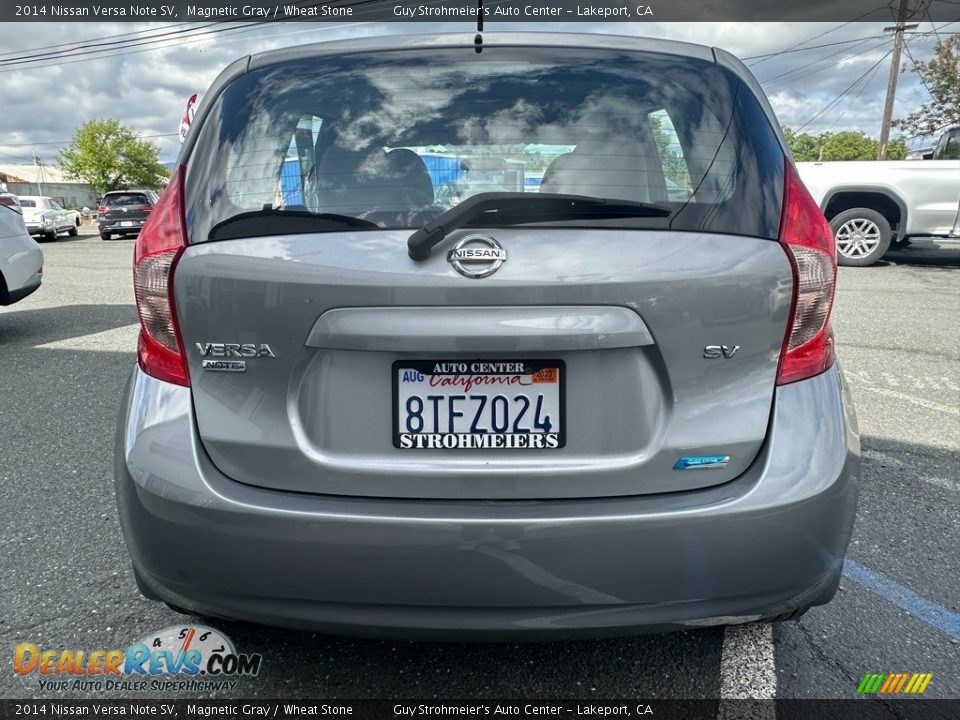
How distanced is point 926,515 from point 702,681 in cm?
165

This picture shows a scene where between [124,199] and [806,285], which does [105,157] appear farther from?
[806,285]

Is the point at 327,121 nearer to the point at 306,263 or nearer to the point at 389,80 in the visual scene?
the point at 389,80

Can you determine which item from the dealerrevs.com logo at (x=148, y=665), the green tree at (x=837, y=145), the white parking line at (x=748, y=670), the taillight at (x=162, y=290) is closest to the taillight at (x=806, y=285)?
the white parking line at (x=748, y=670)

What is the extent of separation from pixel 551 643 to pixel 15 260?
21.3 feet

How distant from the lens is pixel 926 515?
10.2 feet

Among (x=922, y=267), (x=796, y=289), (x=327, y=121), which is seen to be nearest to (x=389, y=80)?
(x=327, y=121)

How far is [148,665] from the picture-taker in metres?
2.13

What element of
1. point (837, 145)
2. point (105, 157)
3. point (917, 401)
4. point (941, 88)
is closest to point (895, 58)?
point (941, 88)

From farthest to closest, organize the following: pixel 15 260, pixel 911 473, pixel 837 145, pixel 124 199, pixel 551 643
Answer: pixel 837 145
pixel 124 199
pixel 15 260
pixel 911 473
pixel 551 643

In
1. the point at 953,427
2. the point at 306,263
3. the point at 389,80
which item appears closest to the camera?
the point at 306,263

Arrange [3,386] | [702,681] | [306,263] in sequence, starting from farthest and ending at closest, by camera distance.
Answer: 1. [3,386]
2. [702,681]
3. [306,263]

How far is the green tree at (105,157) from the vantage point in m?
59.4

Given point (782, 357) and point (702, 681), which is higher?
point (782, 357)

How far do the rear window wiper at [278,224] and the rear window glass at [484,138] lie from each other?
0.07 feet
